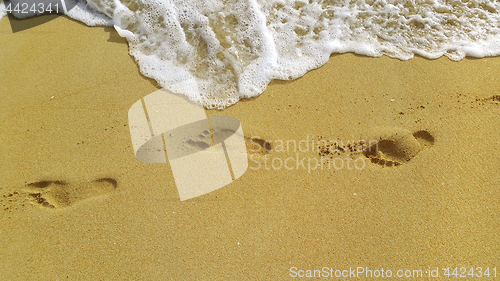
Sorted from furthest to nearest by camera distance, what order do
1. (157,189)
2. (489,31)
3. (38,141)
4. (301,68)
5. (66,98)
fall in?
1. (489,31)
2. (301,68)
3. (66,98)
4. (38,141)
5. (157,189)

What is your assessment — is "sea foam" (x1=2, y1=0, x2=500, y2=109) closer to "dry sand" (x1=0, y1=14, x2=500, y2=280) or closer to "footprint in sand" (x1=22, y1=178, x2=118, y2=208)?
"dry sand" (x1=0, y1=14, x2=500, y2=280)

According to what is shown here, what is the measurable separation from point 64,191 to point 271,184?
153 cm

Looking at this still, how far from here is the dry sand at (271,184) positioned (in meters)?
1.85

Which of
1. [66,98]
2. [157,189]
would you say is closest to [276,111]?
[157,189]

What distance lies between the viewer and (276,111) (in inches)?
89.6

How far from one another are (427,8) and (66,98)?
3.51 meters

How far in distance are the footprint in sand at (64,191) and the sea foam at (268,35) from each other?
965 mm

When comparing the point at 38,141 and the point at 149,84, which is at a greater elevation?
the point at 149,84

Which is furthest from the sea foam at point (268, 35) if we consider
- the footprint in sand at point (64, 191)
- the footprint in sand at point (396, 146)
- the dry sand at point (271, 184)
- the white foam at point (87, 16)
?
the footprint in sand at point (64, 191)

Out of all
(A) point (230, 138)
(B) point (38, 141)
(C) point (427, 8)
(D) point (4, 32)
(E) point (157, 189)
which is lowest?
(E) point (157, 189)

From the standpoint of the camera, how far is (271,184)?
2029mm

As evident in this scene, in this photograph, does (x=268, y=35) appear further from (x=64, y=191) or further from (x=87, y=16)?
(x=64, y=191)

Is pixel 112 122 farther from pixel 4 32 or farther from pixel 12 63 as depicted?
pixel 4 32

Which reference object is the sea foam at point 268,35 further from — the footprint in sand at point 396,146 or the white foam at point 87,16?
the footprint in sand at point 396,146
